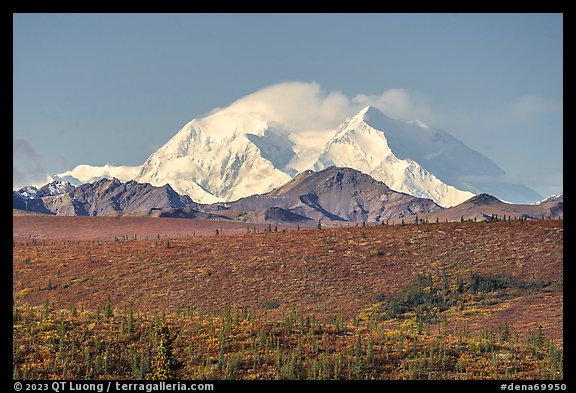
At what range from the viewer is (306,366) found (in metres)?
28.1

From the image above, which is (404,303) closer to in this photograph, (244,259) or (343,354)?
(244,259)

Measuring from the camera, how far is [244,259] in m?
68.0

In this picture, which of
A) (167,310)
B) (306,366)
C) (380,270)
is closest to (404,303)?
(380,270)

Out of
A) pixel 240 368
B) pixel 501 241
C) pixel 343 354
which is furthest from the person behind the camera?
pixel 501 241

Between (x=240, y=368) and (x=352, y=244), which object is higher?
(x=352, y=244)

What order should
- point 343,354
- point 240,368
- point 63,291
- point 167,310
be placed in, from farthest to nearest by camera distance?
point 63,291 < point 167,310 < point 343,354 < point 240,368

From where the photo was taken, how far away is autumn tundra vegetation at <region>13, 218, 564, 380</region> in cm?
2805

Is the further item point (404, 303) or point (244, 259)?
point (244, 259)

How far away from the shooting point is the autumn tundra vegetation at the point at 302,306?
92.0 ft

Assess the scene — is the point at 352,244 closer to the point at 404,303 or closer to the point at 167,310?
the point at 404,303

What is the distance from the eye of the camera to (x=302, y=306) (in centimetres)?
5428

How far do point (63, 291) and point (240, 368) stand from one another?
35494 millimetres
